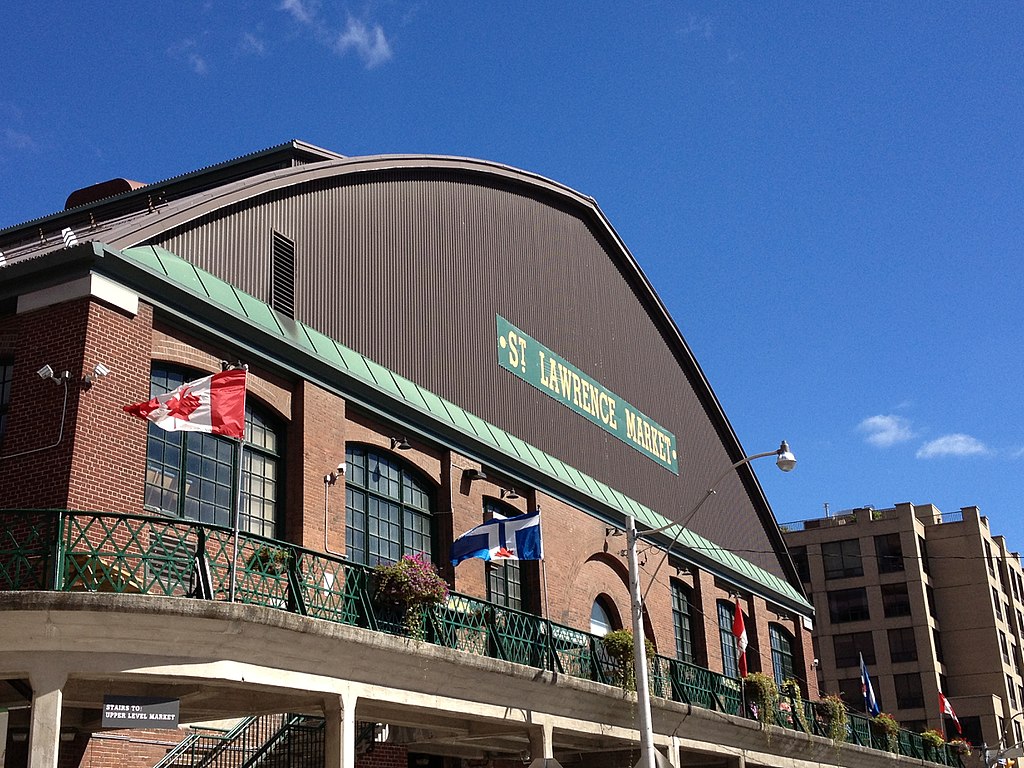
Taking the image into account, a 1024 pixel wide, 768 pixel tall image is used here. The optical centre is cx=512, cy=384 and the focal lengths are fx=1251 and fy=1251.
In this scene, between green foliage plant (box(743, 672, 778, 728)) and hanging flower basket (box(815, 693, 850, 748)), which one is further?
hanging flower basket (box(815, 693, 850, 748))

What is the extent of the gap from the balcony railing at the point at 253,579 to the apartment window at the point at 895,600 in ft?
203

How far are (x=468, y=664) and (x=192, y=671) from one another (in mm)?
6239

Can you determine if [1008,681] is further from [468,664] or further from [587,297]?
[468,664]

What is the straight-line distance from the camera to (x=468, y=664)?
2247 cm

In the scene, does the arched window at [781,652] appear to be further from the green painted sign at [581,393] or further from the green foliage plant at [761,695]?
the green foliage plant at [761,695]

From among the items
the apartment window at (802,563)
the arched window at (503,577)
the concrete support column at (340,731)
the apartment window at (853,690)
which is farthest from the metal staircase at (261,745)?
the apartment window at (802,563)

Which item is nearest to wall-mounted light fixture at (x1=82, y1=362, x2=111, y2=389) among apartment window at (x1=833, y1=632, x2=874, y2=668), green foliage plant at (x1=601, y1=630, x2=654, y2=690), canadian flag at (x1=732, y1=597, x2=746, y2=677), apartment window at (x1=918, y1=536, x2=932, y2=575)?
green foliage plant at (x1=601, y1=630, x2=654, y2=690)

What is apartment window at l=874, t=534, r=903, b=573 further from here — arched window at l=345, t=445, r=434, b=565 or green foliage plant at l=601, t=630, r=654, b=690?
arched window at l=345, t=445, r=434, b=565

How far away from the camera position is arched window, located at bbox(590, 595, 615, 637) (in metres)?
34.6

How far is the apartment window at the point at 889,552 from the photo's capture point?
89500mm

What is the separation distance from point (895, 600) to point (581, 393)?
2314 inches

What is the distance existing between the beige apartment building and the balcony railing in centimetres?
6065

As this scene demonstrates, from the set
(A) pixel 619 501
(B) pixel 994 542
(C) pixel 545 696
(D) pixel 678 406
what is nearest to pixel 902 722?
(B) pixel 994 542

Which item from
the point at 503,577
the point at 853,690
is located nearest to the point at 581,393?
the point at 503,577
